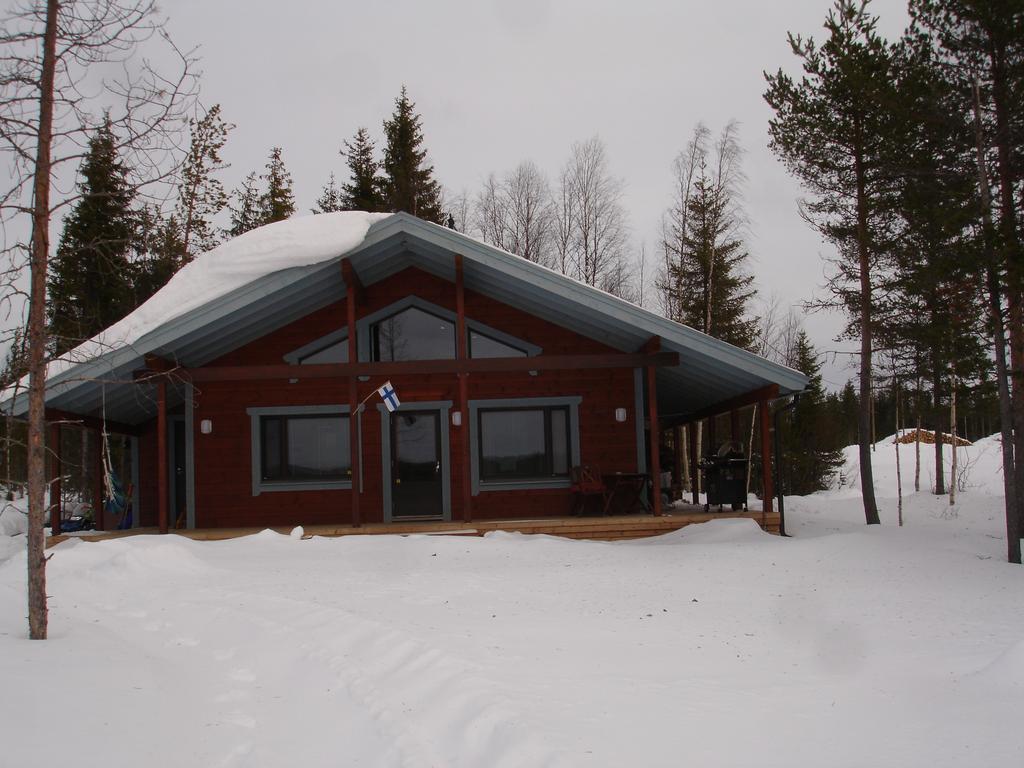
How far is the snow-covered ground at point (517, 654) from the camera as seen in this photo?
163 inches

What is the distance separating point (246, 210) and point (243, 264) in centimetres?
1945

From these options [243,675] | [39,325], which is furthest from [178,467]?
[243,675]

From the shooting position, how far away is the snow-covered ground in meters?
4.13

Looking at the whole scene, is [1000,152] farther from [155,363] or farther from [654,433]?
[155,363]

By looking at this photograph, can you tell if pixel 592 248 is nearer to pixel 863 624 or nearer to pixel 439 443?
pixel 439 443

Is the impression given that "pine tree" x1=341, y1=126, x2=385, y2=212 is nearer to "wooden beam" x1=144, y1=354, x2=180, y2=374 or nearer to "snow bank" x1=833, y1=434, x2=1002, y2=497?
"snow bank" x1=833, y1=434, x2=1002, y2=497

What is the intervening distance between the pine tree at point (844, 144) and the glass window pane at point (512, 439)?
544 cm

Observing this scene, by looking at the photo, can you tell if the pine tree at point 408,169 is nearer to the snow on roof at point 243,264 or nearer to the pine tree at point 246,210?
the pine tree at point 246,210

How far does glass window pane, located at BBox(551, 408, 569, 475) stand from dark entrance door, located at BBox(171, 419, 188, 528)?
625cm

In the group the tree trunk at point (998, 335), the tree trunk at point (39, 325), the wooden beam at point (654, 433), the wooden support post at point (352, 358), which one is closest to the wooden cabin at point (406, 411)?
the wooden beam at point (654, 433)

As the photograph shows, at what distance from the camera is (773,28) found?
49.7 feet

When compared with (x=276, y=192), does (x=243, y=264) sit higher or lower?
lower

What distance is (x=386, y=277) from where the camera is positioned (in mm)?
13227

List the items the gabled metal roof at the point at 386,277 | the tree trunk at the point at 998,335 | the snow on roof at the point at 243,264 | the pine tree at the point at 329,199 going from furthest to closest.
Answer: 1. the pine tree at the point at 329,199
2. the snow on roof at the point at 243,264
3. the gabled metal roof at the point at 386,277
4. the tree trunk at the point at 998,335
